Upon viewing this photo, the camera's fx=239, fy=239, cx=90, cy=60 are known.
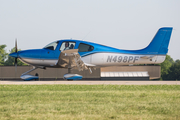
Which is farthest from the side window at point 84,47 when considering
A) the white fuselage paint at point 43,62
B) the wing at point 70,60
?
the white fuselage paint at point 43,62

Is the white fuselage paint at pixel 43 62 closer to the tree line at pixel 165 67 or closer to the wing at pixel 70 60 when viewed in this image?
the wing at pixel 70 60

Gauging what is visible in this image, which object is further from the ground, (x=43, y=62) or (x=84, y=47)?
(x=84, y=47)

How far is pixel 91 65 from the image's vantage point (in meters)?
16.6

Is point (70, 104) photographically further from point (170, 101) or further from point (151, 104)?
point (170, 101)

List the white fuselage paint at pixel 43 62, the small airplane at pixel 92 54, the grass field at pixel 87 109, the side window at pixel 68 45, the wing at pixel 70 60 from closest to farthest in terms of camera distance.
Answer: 1. the grass field at pixel 87 109
2. the wing at pixel 70 60
3. the side window at pixel 68 45
4. the small airplane at pixel 92 54
5. the white fuselage paint at pixel 43 62

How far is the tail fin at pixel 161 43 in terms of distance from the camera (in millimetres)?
16547

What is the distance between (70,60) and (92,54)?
1.75 metres

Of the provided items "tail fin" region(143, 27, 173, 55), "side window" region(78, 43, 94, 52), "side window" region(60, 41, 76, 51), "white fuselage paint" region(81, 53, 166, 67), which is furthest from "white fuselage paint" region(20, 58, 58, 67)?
"tail fin" region(143, 27, 173, 55)

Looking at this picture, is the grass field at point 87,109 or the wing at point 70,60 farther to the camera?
Answer: the wing at point 70,60

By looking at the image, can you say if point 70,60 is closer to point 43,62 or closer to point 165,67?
point 43,62

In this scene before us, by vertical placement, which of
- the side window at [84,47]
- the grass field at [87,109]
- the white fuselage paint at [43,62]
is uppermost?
the side window at [84,47]

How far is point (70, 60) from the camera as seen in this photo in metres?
15.2

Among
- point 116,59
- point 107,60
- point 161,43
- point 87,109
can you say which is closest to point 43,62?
point 107,60

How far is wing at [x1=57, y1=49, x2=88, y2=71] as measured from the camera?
565 inches
